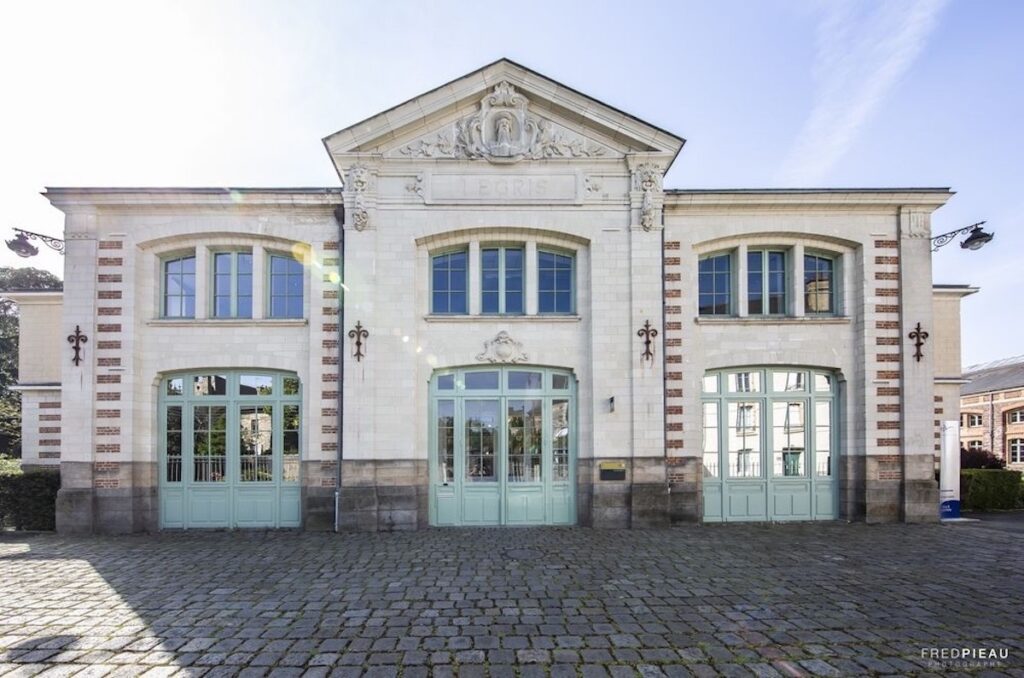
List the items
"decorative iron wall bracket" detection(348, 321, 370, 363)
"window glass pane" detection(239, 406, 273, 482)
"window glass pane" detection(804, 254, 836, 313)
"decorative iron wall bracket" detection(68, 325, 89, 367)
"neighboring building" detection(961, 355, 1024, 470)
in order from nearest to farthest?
"decorative iron wall bracket" detection(348, 321, 370, 363) → "decorative iron wall bracket" detection(68, 325, 89, 367) → "window glass pane" detection(239, 406, 273, 482) → "window glass pane" detection(804, 254, 836, 313) → "neighboring building" detection(961, 355, 1024, 470)

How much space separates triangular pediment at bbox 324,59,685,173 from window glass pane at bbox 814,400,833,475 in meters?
6.02

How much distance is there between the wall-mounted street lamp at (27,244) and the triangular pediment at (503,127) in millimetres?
5750

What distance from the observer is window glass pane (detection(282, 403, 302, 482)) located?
10898 mm

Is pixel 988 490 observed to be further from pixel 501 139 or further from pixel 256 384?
pixel 256 384

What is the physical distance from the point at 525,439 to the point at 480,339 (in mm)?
2168

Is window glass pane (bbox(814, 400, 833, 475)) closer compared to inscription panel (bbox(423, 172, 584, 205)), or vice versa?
inscription panel (bbox(423, 172, 584, 205))

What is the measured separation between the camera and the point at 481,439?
11.0 metres

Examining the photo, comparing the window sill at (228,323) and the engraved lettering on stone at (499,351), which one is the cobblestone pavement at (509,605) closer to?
the engraved lettering on stone at (499,351)

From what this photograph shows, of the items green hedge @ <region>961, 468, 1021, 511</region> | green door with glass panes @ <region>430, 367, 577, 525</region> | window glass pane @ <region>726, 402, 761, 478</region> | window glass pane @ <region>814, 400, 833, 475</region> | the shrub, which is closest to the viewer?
green door with glass panes @ <region>430, 367, 577, 525</region>

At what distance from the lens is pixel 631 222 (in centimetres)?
1088

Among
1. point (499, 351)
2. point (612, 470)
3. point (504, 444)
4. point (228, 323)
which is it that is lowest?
point (612, 470)

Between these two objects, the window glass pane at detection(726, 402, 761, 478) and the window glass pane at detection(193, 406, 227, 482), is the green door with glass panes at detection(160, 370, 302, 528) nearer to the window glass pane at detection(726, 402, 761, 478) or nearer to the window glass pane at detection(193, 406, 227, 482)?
the window glass pane at detection(193, 406, 227, 482)

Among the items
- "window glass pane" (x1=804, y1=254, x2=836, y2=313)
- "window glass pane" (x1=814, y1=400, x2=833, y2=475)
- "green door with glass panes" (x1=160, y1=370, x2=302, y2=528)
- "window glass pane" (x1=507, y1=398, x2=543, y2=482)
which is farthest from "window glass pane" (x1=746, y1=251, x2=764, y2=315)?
"green door with glass panes" (x1=160, y1=370, x2=302, y2=528)

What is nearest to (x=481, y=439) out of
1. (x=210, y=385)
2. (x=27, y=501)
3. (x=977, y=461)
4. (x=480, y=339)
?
(x=480, y=339)
